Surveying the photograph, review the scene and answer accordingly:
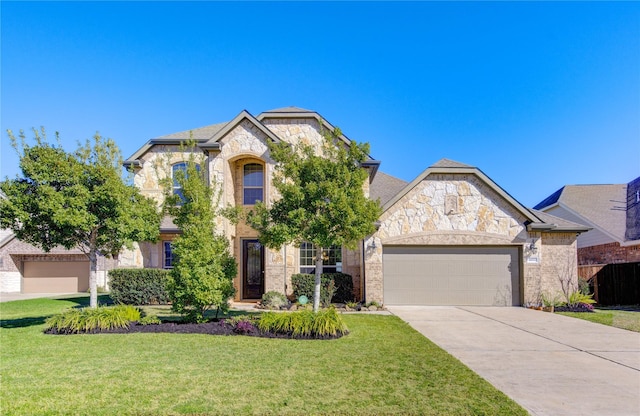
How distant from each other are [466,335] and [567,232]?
9045 mm

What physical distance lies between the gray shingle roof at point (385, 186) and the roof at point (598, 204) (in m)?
9.48

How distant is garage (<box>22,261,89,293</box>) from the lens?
24875 mm

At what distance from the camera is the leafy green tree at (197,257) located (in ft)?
34.7

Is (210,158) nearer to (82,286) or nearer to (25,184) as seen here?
(25,184)

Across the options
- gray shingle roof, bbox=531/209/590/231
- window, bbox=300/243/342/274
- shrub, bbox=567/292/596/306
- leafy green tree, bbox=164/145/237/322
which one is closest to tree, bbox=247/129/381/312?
leafy green tree, bbox=164/145/237/322

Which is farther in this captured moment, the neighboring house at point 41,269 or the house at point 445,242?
the neighboring house at point 41,269

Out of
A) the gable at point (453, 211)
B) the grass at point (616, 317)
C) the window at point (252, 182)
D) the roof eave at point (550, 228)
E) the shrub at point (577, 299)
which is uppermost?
the window at point (252, 182)

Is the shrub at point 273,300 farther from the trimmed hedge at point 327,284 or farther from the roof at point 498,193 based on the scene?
the roof at point 498,193

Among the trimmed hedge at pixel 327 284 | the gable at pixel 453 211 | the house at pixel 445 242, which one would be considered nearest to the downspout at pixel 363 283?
the house at pixel 445 242

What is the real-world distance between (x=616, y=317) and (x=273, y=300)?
38.1ft

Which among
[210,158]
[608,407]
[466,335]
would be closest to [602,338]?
[466,335]

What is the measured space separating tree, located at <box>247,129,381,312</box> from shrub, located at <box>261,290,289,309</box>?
4367 millimetres

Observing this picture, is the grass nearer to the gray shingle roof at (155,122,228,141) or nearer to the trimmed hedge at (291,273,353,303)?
the trimmed hedge at (291,273,353,303)

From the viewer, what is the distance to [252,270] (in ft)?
58.2
